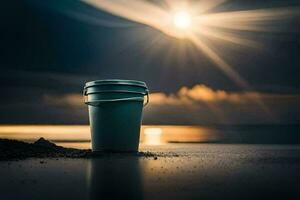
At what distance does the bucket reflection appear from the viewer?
3215mm

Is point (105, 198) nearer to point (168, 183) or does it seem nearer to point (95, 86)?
point (168, 183)

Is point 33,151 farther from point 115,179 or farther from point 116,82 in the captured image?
point 115,179

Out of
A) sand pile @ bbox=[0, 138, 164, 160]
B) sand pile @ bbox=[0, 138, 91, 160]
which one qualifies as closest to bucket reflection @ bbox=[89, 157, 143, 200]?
sand pile @ bbox=[0, 138, 164, 160]

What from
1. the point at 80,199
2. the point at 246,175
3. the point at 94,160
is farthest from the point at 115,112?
the point at 80,199

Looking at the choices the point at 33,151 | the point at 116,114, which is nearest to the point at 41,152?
the point at 33,151

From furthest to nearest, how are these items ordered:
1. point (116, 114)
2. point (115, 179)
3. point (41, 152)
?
1. point (41, 152)
2. point (116, 114)
3. point (115, 179)

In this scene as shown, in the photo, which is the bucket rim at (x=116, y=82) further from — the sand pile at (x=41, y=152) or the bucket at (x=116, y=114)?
the sand pile at (x=41, y=152)

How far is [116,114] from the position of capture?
7.04m

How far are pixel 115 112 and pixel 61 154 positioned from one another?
1203 millimetres

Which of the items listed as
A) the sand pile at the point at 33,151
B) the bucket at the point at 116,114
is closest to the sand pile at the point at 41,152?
the sand pile at the point at 33,151

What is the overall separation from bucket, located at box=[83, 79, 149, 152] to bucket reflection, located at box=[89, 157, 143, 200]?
36.0 inches

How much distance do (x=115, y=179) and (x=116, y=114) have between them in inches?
117

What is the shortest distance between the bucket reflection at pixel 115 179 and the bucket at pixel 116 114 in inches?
36.0

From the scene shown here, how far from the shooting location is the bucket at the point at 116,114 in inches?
277
